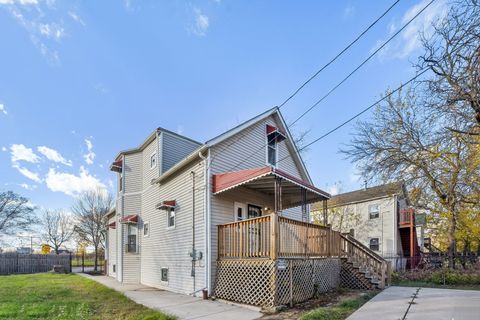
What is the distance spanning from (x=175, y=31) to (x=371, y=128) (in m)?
10.7

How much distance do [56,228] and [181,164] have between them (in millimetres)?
45085

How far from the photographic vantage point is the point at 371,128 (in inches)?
664

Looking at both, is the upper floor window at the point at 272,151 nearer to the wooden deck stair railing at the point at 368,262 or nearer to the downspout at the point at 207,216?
the downspout at the point at 207,216

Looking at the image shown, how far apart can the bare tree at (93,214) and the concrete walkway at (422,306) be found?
25597 millimetres

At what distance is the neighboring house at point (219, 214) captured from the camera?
912 cm

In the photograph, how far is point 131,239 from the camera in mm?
16000

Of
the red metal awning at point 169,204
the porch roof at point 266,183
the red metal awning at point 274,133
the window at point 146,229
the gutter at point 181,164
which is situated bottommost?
the window at point 146,229

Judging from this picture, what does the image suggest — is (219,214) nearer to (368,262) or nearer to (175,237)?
(175,237)

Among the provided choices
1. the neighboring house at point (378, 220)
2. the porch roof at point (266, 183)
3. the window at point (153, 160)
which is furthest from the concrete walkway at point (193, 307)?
the neighboring house at point (378, 220)

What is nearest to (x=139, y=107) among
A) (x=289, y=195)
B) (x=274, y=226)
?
(x=289, y=195)

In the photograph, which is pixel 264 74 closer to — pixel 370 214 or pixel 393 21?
pixel 393 21

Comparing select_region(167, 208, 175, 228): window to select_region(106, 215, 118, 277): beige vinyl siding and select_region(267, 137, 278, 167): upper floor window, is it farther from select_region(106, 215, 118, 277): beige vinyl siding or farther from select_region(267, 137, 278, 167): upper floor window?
select_region(106, 215, 118, 277): beige vinyl siding

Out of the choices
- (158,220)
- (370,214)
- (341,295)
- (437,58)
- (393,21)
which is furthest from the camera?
(370,214)

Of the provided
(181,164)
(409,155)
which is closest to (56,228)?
(181,164)
